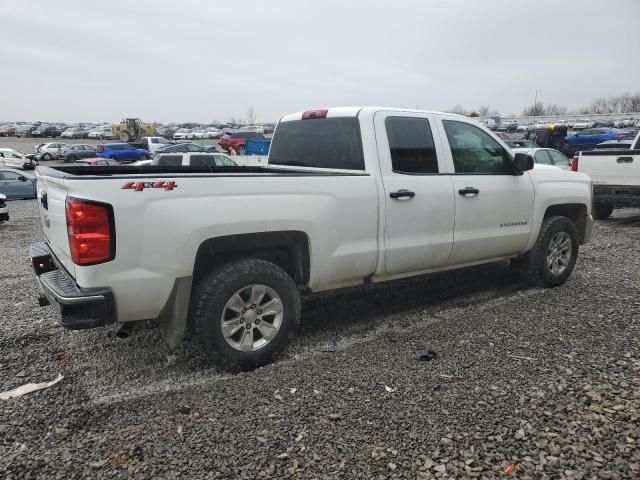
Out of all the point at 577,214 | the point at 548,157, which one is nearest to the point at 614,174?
the point at 548,157

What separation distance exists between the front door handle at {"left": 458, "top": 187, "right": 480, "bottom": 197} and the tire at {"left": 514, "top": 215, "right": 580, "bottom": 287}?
49.2 inches

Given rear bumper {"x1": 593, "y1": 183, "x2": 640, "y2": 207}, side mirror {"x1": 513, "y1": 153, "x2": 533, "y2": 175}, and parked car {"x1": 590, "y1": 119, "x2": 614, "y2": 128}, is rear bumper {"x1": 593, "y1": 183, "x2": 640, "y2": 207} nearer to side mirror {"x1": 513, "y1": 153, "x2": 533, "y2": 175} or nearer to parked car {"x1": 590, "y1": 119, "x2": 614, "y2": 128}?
side mirror {"x1": 513, "y1": 153, "x2": 533, "y2": 175}

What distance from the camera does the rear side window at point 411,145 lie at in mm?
4375

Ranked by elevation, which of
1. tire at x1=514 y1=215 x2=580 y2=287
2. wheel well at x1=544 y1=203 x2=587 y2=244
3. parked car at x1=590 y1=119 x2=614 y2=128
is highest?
parked car at x1=590 y1=119 x2=614 y2=128

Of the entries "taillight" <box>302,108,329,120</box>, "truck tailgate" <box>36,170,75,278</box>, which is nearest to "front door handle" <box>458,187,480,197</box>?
"taillight" <box>302,108,329,120</box>

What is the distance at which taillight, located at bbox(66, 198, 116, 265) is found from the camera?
299 cm

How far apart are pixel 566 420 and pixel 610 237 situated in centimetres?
738

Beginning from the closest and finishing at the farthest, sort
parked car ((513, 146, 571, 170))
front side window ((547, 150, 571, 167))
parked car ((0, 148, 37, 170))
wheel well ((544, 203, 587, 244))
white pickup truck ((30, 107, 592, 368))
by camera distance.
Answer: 1. white pickup truck ((30, 107, 592, 368))
2. wheel well ((544, 203, 587, 244))
3. parked car ((513, 146, 571, 170))
4. front side window ((547, 150, 571, 167))
5. parked car ((0, 148, 37, 170))

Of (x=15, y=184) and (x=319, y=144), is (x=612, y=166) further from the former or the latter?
(x=15, y=184)

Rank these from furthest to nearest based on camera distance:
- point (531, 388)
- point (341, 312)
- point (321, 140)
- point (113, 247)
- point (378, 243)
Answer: point (341, 312) < point (321, 140) < point (378, 243) < point (531, 388) < point (113, 247)

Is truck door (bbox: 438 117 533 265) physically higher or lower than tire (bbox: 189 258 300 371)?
higher

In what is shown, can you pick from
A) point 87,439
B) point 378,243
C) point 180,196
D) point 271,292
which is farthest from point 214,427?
point 378,243

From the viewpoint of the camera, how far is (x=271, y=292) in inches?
146

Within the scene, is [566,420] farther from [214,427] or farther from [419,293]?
[419,293]
